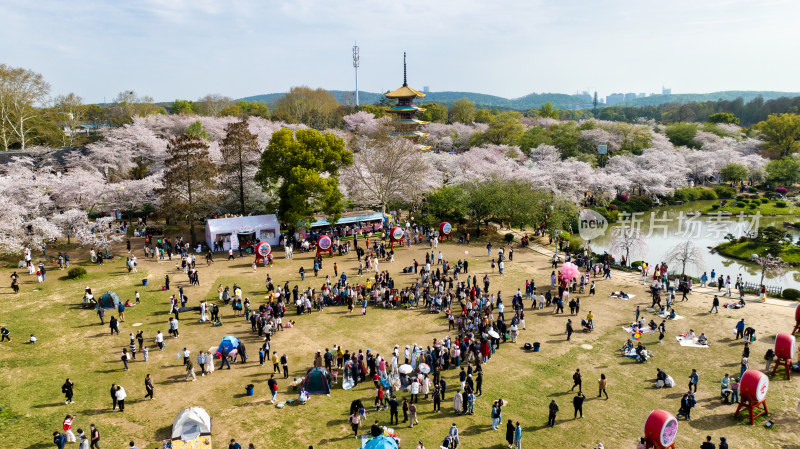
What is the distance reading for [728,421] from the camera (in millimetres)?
16312

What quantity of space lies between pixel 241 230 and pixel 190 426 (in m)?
22.6

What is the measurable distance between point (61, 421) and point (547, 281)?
85.1 feet

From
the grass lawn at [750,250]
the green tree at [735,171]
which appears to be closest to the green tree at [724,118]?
the green tree at [735,171]

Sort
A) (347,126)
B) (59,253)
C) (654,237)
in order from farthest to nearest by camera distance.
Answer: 1. (347,126)
2. (654,237)
3. (59,253)

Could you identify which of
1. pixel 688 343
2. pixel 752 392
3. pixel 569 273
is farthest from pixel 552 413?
pixel 569 273

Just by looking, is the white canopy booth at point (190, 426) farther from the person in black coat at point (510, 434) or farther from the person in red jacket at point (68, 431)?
the person in black coat at point (510, 434)

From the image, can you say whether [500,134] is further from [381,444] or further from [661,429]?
[381,444]

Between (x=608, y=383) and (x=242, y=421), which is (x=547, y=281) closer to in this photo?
(x=608, y=383)

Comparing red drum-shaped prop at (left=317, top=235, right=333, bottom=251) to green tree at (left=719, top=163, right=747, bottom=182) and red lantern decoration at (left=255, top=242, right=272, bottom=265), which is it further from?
green tree at (left=719, top=163, right=747, bottom=182)

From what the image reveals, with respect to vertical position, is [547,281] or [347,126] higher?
[347,126]

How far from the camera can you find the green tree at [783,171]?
196 feet

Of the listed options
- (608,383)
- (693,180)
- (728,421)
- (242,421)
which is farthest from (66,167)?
(693,180)

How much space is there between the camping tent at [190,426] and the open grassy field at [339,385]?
651 mm

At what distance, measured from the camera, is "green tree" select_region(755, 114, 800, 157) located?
69.4m
